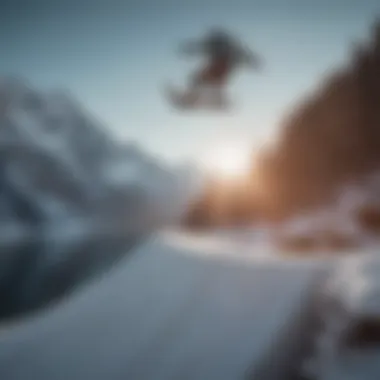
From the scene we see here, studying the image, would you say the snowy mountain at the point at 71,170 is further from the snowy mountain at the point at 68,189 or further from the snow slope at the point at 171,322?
the snow slope at the point at 171,322

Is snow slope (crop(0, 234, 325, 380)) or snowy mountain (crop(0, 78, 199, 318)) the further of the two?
snowy mountain (crop(0, 78, 199, 318))

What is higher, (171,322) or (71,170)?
(71,170)

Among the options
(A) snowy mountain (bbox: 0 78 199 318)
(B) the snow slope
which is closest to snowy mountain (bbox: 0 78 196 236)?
(A) snowy mountain (bbox: 0 78 199 318)

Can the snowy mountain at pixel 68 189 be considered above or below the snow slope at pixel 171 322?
above

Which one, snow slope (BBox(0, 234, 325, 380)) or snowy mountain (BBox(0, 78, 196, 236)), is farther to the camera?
snowy mountain (BBox(0, 78, 196, 236))

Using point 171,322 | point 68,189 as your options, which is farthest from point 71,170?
point 171,322

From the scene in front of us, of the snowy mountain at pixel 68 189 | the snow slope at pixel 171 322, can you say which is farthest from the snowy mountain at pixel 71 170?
the snow slope at pixel 171 322

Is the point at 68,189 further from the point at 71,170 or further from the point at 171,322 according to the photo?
the point at 171,322

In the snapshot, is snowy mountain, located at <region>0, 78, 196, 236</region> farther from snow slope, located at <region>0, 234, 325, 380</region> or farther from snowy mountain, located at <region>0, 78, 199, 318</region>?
snow slope, located at <region>0, 234, 325, 380</region>

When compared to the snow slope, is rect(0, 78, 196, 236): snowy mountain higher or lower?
higher

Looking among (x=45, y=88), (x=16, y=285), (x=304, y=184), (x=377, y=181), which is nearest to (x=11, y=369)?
(x=16, y=285)

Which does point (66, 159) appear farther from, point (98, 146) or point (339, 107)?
point (339, 107)

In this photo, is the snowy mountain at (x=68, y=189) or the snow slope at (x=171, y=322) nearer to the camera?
the snow slope at (x=171, y=322)
